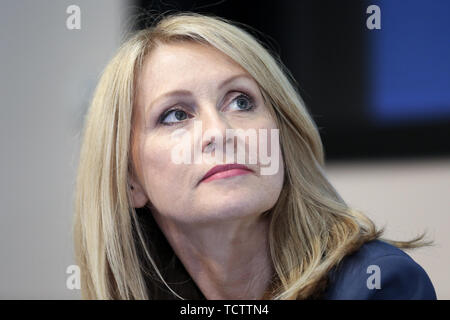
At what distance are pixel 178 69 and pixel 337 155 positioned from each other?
0.39 metres

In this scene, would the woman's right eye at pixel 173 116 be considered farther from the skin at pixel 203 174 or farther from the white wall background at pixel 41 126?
the white wall background at pixel 41 126

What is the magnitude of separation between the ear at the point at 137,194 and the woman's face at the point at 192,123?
0.10 feet

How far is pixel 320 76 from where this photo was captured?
134cm

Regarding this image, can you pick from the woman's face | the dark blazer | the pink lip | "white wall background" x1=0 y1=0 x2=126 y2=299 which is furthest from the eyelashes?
the dark blazer

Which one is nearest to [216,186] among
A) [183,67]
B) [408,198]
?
[183,67]

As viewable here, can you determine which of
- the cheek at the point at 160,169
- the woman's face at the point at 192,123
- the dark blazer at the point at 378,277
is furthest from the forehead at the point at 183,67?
the dark blazer at the point at 378,277

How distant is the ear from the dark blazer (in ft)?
1.30

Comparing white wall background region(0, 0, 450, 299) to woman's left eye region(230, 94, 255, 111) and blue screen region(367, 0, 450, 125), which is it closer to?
blue screen region(367, 0, 450, 125)

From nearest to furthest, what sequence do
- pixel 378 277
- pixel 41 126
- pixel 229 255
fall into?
pixel 378 277 < pixel 229 255 < pixel 41 126

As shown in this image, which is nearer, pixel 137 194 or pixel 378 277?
pixel 378 277

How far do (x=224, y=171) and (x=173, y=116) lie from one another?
0.15 metres

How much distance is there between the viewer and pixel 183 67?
3.92ft

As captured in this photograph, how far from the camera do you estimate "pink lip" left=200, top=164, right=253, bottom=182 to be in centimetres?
114
